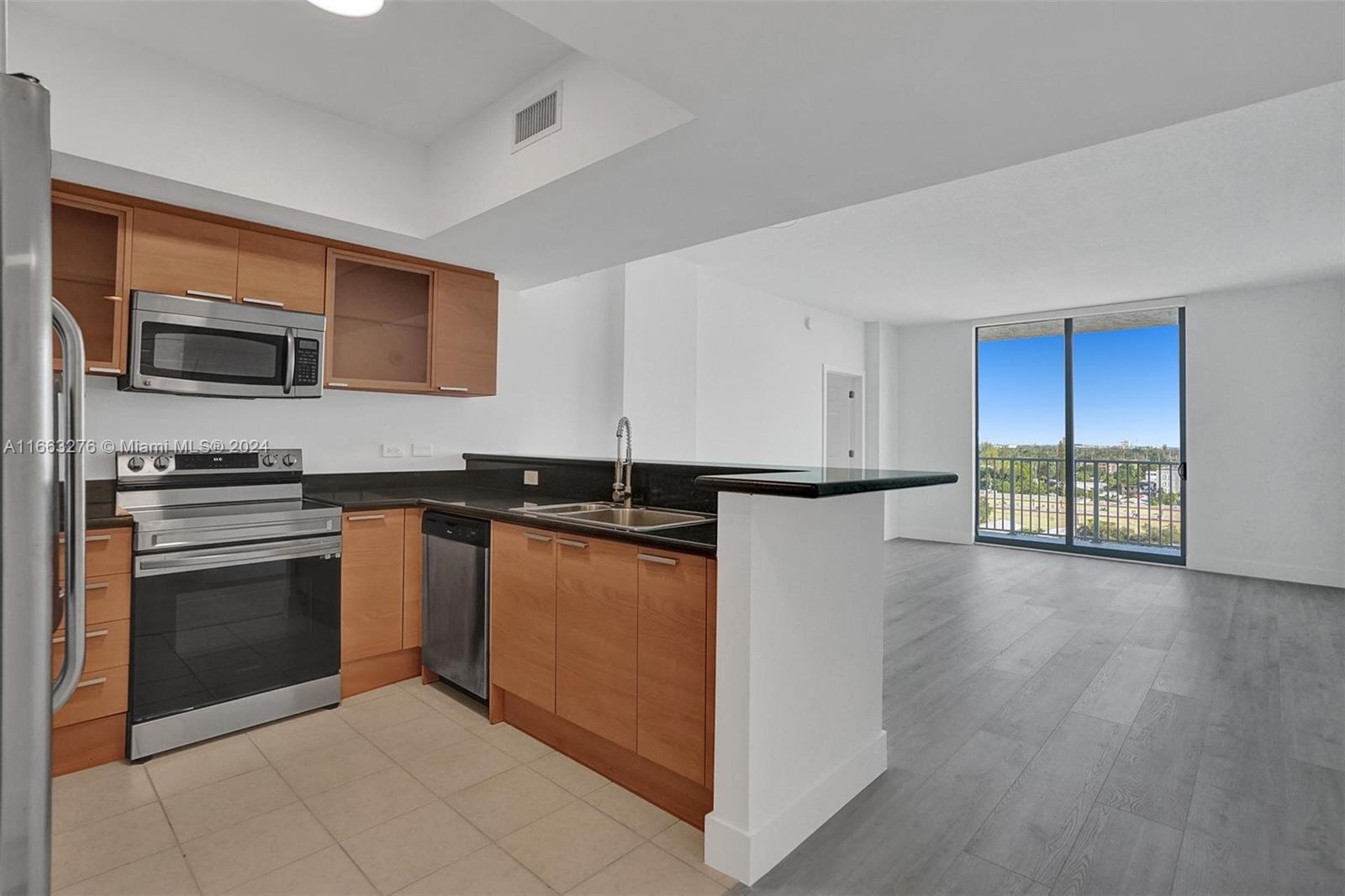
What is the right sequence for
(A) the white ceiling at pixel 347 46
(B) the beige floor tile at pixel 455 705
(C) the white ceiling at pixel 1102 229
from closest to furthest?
(A) the white ceiling at pixel 347 46, (B) the beige floor tile at pixel 455 705, (C) the white ceiling at pixel 1102 229

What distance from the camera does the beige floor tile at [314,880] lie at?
66.9 inches

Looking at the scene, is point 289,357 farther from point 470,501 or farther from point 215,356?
point 470,501

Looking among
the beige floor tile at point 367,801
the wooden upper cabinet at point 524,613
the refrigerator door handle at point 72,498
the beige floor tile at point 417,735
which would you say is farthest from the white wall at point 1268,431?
the refrigerator door handle at point 72,498

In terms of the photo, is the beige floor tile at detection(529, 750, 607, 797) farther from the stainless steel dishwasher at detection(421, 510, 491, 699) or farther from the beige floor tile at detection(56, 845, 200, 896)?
the beige floor tile at detection(56, 845, 200, 896)

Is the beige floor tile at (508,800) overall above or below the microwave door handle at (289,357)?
below

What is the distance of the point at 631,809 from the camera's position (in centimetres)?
211

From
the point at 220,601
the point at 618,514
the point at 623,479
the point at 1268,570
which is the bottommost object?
Result: the point at 1268,570

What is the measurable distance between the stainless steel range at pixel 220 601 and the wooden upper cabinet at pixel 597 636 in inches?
46.3

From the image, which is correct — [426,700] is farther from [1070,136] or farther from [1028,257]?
[1028,257]

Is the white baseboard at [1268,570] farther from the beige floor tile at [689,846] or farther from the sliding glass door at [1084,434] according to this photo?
the beige floor tile at [689,846]

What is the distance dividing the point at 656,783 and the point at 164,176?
2.75 metres

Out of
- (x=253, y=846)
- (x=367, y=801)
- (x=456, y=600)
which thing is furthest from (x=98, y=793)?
(x=456, y=600)

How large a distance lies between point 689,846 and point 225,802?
1514 mm

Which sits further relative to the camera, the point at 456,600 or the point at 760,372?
the point at 760,372
